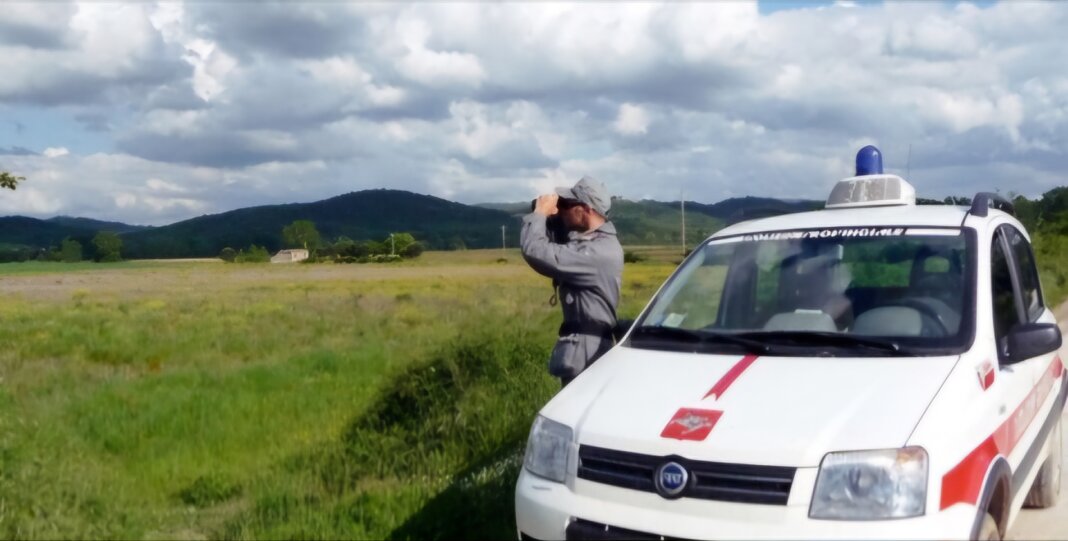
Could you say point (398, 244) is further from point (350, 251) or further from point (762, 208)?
point (762, 208)

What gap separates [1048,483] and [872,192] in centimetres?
197

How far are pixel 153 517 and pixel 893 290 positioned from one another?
5.10 metres

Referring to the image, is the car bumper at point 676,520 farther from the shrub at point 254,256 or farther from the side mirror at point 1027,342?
the shrub at point 254,256

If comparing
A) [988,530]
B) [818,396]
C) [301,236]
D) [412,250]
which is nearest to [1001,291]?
[988,530]

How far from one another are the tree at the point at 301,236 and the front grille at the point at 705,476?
9855 cm

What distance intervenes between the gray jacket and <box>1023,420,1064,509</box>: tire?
2.59 meters

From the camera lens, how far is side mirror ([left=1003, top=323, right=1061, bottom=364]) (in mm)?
4344

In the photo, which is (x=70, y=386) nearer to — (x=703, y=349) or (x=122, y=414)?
(x=122, y=414)

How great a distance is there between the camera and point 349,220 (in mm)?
169500

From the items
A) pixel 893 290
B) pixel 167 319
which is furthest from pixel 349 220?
pixel 893 290

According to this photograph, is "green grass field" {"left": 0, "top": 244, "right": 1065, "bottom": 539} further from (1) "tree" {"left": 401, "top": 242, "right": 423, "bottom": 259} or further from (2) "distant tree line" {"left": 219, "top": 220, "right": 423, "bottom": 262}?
(2) "distant tree line" {"left": 219, "top": 220, "right": 423, "bottom": 262}

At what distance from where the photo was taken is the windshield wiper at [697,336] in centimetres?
440

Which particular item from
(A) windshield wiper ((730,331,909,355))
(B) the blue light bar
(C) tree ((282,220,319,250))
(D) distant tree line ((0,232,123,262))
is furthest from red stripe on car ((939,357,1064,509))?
(C) tree ((282,220,319,250))

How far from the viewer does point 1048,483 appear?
5.87 meters
